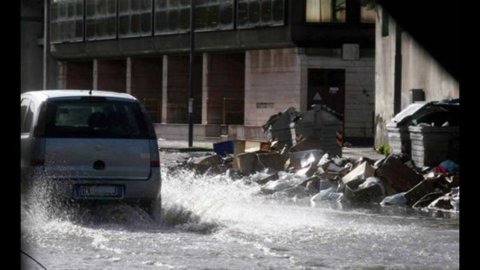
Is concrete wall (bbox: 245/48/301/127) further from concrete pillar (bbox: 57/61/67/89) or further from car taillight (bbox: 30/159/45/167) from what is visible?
car taillight (bbox: 30/159/45/167)

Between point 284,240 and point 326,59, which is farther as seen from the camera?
point 326,59

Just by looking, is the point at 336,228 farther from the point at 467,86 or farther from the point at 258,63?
the point at 258,63

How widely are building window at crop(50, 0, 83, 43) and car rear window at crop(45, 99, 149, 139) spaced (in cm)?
5289

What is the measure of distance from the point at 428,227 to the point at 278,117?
15514 millimetres

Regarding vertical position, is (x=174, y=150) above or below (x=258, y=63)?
below

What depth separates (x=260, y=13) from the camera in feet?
167

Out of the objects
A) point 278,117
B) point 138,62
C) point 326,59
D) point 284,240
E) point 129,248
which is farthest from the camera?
point 138,62

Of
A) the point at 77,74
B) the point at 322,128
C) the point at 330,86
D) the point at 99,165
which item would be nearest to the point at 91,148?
the point at 99,165

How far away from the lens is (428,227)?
1391 centimetres

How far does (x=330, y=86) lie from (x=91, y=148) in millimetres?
38640

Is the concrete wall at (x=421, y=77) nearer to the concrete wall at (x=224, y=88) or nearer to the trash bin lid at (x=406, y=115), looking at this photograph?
the trash bin lid at (x=406, y=115)

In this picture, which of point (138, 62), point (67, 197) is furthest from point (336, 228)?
point (138, 62)

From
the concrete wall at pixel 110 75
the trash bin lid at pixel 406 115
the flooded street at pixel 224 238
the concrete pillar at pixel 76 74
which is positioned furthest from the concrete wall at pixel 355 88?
the flooded street at pixel 224 238

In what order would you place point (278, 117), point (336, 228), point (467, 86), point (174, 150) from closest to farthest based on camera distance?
point (467, 86) → point (336, 228) → point (278, 117) → point (174, 150)
